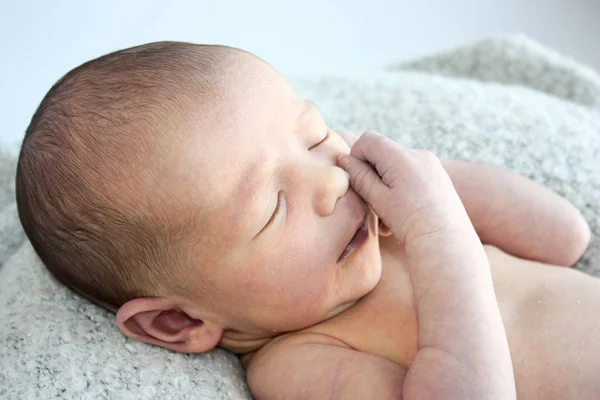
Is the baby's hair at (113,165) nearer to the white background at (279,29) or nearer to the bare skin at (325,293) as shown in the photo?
the bare skin at (325,293)

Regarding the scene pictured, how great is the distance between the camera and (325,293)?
985 mm

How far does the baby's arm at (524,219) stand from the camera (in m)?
1.18

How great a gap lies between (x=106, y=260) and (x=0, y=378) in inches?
8.6

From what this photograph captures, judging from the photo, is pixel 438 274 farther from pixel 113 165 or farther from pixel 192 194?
pixel 113 165

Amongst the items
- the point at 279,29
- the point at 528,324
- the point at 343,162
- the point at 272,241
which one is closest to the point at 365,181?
the point at 343,162

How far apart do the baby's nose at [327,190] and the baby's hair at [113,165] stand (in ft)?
0.64

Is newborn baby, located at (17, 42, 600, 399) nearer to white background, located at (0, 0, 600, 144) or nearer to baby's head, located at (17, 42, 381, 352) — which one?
baby's head, located at (17, 42, 381, 352)

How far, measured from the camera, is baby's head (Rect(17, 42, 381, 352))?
0.92 meters

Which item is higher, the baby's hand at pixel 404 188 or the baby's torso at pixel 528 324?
the baby's hand at pixel 404 188

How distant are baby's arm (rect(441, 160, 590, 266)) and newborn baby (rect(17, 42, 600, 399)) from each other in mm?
122

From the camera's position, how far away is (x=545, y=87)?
1.68 meters

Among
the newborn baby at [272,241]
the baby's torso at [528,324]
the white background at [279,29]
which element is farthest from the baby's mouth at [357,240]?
the white background at [279,29]

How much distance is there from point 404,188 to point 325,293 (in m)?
0.19

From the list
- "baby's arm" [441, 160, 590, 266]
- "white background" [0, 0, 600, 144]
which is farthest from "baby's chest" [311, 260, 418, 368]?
"white background" [0, 0, 600, 144]
